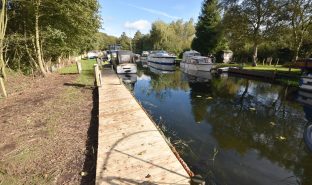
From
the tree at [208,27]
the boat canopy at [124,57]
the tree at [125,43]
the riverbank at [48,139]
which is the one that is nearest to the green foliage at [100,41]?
the tree at [125,43]

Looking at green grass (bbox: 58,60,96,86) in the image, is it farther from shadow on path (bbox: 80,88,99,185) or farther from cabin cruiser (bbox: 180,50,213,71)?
cabin cruiser (bbox: 180,50,213,71)

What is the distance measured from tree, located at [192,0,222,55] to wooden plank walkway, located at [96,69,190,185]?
3347 centimetres

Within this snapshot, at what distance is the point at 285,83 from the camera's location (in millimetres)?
19562

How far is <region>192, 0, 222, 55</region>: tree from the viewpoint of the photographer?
38750 mm

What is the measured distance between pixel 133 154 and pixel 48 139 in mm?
2682

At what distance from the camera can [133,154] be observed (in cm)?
524

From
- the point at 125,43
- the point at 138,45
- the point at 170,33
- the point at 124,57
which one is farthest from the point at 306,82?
the point at 125,43

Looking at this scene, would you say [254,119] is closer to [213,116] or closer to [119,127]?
[213,116]

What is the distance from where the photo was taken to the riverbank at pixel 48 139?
15.7 ft

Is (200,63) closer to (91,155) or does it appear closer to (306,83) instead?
(306,83)

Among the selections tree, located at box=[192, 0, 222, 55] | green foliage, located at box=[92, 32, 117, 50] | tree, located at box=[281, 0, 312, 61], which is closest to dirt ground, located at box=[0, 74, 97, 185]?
tree, located at box=[281, 0, 312, 61]

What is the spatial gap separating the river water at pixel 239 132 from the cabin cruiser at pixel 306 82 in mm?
548

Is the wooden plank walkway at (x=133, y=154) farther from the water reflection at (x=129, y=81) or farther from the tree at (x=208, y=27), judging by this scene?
the tree at (x=208, y=27)

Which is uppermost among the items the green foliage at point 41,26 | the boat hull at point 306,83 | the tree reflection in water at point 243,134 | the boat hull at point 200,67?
the green foliage at point 41,26
